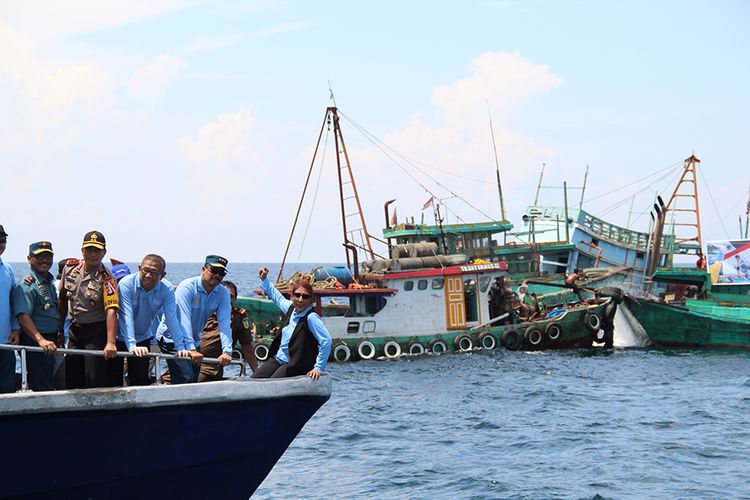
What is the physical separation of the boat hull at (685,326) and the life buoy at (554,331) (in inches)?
135

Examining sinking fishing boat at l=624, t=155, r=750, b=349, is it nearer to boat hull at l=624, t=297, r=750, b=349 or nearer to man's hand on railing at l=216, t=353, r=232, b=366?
boat hull at l=624, t=297, r=750, b=349

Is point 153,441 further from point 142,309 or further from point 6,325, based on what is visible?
point 6,325

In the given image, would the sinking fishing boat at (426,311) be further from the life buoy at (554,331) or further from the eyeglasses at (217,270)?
the eyeglasses at (217,270)

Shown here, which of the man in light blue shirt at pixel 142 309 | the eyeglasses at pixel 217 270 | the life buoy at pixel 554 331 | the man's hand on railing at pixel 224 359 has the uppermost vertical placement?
the eyeglasses at pixel 217 270

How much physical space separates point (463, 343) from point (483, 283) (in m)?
2.01

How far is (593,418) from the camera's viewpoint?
18.5 meters

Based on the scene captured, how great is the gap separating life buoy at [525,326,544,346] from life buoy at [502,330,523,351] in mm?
311

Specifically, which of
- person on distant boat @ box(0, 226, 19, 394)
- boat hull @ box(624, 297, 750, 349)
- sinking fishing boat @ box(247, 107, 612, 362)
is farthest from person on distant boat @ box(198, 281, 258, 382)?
boat hull @ box(624, 297, 750, 349)

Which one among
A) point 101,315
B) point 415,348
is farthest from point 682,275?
point 101,315

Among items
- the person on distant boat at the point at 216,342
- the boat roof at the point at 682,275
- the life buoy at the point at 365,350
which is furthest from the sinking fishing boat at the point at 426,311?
the person on distant boat at the point at 216,342

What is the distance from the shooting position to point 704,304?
33344 millimetres

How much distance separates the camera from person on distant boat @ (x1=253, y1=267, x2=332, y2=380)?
8.71 meters

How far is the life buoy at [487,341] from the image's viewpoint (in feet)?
95.0

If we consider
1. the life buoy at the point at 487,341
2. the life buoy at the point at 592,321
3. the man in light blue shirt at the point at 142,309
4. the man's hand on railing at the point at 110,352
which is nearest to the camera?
the man's hand on railing at the point at 110,352
